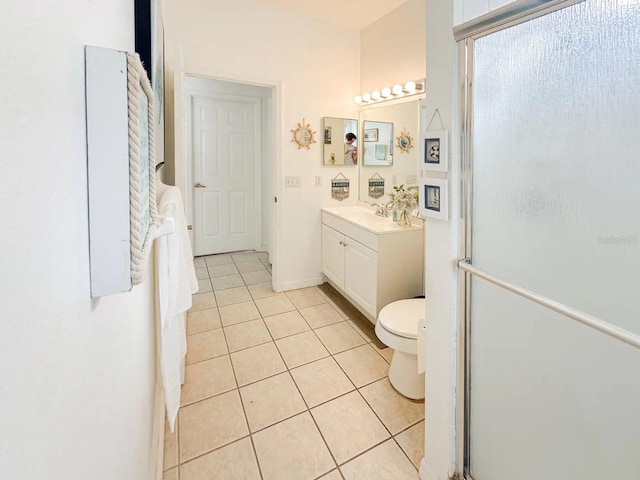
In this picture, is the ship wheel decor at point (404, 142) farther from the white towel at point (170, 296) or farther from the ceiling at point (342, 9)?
the white towel at point (170, 296)

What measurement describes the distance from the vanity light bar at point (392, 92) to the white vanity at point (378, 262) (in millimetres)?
1016

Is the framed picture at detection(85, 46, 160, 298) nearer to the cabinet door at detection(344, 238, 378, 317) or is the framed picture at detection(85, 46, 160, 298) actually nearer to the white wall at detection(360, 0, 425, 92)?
the cabinet door at detection(344, 238, 378, 317)

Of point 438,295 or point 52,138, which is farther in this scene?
point 438,295

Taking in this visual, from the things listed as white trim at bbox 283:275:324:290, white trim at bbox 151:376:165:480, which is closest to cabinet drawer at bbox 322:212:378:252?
white trim at bbox 283:275:324:290

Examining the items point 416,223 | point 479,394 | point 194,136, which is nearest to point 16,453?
point 479,394

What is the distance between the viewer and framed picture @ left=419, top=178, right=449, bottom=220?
1207 mm

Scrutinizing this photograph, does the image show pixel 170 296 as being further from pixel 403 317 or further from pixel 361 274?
pixel 361 274

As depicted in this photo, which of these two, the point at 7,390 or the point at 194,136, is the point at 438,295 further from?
the point at 194,136

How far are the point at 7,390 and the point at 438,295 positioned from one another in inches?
49.1

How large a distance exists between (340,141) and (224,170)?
1.87m

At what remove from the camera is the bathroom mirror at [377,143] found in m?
3.06

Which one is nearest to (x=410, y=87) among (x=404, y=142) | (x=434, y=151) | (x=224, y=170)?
(x=404, y=142)

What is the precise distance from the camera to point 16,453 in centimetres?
25

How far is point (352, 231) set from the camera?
281cm
